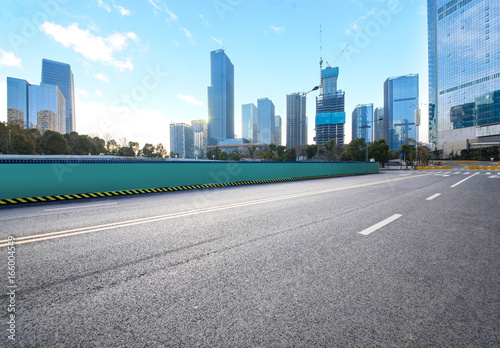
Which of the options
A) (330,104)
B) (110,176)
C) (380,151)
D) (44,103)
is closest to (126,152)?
(44,103)

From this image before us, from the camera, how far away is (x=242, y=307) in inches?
79.7

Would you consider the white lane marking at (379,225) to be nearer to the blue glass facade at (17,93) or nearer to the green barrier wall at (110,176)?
the green barrier wall at (110,176)

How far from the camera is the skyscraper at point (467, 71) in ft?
343

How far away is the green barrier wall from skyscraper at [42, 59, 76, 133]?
182005mm

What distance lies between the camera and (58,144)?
63.2 m

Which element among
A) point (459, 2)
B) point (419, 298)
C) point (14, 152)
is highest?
point (459, 2)

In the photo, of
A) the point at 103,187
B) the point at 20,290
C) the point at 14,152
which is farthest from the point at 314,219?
the point at 14,152

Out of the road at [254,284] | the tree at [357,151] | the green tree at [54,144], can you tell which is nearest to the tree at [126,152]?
the green tree at [54,144]

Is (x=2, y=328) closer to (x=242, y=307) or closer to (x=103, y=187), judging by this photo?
(x=242, y=307)

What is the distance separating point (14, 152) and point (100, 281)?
86649mm

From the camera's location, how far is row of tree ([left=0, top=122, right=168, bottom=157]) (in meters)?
60.6

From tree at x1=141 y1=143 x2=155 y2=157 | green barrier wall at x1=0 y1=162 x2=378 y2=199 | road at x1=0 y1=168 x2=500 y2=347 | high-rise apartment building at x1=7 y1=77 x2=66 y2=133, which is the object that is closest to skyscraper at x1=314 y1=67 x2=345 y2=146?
tree at x1=141 y1=143 x2=155 y2=157

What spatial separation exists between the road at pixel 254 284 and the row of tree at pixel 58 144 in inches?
3090

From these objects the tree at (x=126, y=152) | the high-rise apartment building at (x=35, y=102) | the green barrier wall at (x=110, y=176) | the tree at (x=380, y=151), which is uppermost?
the high-rise apartment building at (x=35, y=102)
